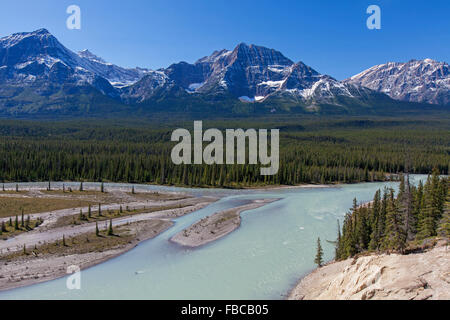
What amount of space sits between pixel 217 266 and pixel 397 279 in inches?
981

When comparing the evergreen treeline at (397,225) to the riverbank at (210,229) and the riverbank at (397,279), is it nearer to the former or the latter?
the riverbank at (397,279)

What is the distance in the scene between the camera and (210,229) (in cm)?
6347

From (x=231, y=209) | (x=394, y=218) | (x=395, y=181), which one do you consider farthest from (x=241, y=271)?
(x=395, y=181)

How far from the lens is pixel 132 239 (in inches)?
2235

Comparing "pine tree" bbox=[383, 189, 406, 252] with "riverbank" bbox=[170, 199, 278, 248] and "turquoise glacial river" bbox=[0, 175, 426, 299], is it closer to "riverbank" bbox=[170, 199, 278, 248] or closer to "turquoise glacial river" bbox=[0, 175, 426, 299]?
"turquoise glacial river" bbox=[0, 175, 426, 299]

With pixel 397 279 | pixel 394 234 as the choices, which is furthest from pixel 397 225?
pixel 397 279

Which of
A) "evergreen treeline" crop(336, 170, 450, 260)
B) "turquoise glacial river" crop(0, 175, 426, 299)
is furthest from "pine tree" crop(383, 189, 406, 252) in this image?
"turquoise glacial river" crop(0, 175, 426, 299)

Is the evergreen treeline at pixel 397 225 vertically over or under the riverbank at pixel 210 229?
over

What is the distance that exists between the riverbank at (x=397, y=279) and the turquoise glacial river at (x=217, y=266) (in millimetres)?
9583

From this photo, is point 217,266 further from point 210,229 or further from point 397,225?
point 397,225

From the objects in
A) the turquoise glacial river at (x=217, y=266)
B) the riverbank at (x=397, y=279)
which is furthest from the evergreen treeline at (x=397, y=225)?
the turquoise glacial river at (x=217, y=266)

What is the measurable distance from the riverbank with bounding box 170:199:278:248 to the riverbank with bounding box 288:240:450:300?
27.2 m

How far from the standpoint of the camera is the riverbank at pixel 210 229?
56688 mm

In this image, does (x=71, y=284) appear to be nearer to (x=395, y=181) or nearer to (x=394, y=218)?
(x=394, y=218)
